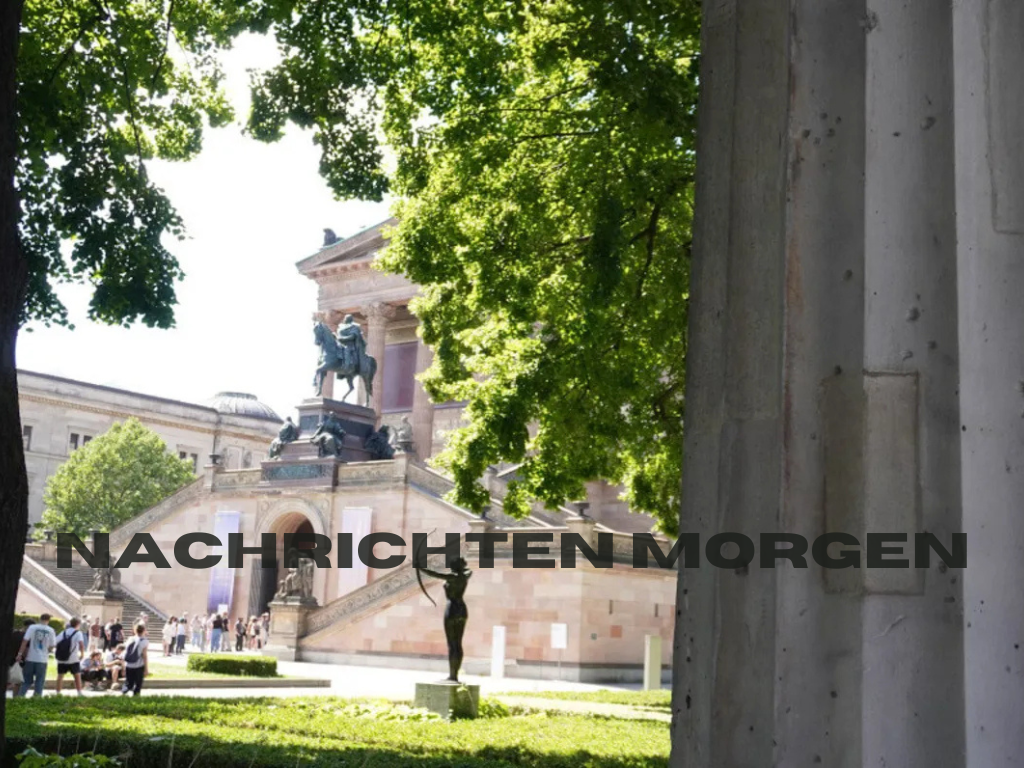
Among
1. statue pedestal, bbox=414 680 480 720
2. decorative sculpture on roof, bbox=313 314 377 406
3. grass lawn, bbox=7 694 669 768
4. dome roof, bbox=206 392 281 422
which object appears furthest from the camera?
dome roof, bbox=206 392 281 422

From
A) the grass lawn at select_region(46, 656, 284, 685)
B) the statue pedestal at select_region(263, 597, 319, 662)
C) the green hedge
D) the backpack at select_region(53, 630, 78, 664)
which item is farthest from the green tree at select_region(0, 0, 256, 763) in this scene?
the statue pedestal at select_region(263, 597, 319, 662)

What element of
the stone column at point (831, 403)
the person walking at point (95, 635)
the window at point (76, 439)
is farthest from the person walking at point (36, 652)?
the window at point (76, 439)

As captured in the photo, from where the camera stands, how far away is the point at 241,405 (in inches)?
3686

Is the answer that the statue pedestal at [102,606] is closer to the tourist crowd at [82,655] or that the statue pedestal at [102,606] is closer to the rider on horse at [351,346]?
the tourist crowd at [82,655]

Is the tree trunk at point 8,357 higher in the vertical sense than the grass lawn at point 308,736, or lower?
higher

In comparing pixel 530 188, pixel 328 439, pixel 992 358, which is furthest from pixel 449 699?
pixel 328 439

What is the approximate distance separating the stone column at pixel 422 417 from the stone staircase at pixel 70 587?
15.3 metres

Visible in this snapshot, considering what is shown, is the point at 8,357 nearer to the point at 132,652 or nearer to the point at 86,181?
the point at 86,181

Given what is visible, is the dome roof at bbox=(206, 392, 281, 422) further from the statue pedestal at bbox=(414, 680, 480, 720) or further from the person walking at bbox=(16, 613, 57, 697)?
the statue pedestal at bbox=(414, 680, 480, 720)

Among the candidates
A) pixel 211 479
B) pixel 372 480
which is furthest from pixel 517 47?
pixel 211 479

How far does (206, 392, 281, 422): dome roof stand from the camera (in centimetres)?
9238

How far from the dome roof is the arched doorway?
46299 millimetres

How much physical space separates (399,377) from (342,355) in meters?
20.1

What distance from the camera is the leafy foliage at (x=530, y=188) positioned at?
526 inches
